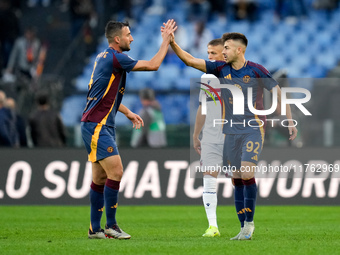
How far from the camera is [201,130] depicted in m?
10.1

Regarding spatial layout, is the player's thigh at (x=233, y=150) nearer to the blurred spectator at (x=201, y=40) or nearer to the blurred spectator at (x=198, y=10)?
the blurred spectator at (x=201, y=40)

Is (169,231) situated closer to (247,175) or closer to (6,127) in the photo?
(247,175)

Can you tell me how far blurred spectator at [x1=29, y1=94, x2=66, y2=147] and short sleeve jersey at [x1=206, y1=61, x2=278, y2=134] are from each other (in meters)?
6.63

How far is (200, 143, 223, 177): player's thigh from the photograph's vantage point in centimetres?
945

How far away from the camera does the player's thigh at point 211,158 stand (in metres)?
9.45

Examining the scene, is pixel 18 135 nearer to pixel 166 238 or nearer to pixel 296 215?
pixel 296 215

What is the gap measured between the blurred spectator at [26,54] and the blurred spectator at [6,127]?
5.70 m

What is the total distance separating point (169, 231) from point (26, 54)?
12.6 m

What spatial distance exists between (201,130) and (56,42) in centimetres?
1411

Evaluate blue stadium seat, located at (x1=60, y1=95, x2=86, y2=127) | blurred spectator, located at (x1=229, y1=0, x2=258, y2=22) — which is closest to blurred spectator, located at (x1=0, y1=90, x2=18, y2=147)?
blue stadium seat, located at (x1=60, y1=95, x2=86, y2=127)

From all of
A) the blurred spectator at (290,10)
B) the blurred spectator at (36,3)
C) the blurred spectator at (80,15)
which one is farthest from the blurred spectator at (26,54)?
the blurred spectator at (290,10)

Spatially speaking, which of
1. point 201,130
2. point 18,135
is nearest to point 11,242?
point 201,130

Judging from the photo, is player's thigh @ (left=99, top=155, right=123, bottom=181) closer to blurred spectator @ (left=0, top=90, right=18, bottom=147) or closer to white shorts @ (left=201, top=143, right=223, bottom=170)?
white shorts @ (left=201, top=143, right=223, bottom=170)

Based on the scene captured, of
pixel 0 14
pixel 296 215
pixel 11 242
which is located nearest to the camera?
pixel 11 242
